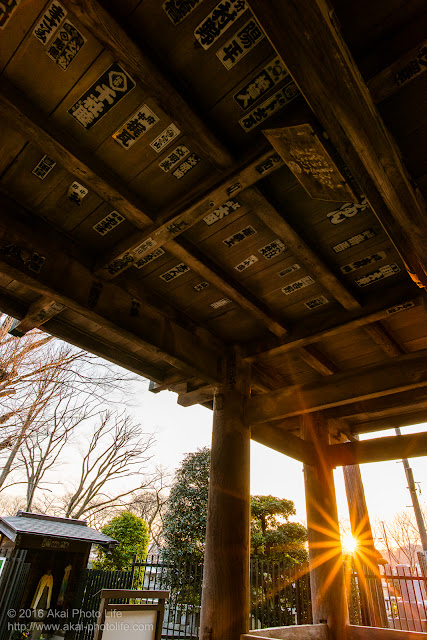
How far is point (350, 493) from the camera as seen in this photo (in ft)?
25.9

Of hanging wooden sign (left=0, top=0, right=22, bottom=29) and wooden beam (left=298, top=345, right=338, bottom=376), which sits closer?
hanging wooden sign (left=0, top=0, right=22, bottom=29)

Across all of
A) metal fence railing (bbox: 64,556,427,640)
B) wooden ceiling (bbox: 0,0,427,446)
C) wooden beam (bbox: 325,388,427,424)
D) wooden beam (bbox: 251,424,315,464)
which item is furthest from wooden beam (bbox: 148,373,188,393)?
metal fence railing (bbox: 64,556,427,640)

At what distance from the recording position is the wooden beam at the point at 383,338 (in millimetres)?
4059

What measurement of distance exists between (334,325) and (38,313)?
3.05m

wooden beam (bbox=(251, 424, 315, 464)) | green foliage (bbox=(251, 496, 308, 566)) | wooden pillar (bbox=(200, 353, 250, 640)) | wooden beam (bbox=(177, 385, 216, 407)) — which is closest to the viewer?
wooden pillar (bbox=(200, 353, 250, 640))

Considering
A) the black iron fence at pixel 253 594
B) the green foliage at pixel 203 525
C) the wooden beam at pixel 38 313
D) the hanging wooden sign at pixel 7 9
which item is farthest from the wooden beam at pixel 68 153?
the green foliage at pixel 203 525

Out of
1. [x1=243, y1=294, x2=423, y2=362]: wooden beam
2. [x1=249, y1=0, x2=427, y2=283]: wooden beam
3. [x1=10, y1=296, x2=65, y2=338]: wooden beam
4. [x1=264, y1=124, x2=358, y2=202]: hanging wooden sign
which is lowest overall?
[x1=249, y1=0, x2=427, y2=283]: wooden beam

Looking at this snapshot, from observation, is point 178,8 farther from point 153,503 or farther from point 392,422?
point 153,503

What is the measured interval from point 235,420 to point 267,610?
7.26 m

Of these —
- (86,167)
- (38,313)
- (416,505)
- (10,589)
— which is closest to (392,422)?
(38,313)

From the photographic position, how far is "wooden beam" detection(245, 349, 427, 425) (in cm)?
333

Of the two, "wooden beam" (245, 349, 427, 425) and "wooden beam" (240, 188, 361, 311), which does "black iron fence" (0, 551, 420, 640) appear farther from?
"wooden beam" (240, 188, 361, 311)

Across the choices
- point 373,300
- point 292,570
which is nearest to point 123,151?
point 373,300

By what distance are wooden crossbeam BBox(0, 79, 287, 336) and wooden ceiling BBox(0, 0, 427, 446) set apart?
1 cm
